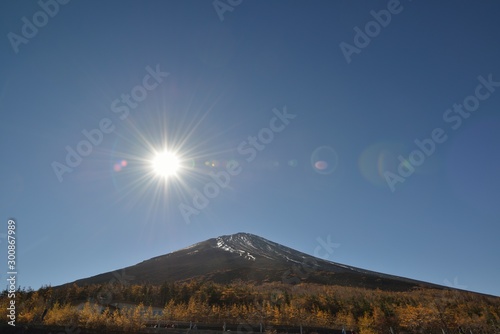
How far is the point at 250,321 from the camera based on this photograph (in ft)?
70.7

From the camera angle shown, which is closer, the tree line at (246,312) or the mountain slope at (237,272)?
the tree line at (246,312)

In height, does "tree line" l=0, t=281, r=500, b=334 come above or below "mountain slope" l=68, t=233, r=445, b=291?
below

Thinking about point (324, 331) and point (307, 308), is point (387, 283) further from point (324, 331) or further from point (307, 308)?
point (324, 331)

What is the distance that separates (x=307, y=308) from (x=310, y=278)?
28.7 m

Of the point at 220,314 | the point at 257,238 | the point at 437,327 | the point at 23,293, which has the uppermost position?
the point at 257,238

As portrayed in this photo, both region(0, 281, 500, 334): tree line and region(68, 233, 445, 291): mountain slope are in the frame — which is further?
region(68, 233, 445, 291): mountain slope

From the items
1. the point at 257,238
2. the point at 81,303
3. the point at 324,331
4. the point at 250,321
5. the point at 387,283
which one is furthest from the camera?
the point at 257,238

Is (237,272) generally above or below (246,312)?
above

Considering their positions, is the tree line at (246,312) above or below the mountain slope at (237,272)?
below

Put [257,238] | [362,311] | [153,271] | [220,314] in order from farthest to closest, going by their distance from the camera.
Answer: [257,238]
[153,271]
[362,311]
[220,314]

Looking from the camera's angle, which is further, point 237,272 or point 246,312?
point 237,272

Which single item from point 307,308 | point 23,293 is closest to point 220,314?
point 307,308

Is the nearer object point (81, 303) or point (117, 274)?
point (81, 303)

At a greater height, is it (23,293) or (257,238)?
(257,238)
